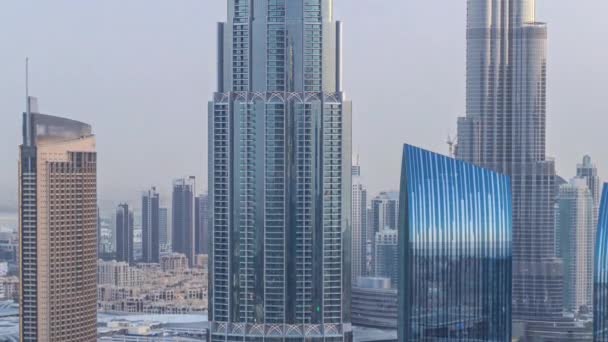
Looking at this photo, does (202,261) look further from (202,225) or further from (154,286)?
(154,286)

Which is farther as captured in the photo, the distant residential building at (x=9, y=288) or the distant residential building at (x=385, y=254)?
the distant residential building at (x=385, y=254)

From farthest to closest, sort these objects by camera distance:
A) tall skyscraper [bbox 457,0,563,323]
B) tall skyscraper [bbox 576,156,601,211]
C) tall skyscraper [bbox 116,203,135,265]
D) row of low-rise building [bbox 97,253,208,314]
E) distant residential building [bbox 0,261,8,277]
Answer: tall skyscraper [bbox 457,0,563,323]
tall skyscraper [bbox 116,203,135,265]
row of low-rise building [bbox 97,253,208,314]
distant residential building [bbox 0,261,8,277]
tall skyscraper [bbox 576,156,601,211]

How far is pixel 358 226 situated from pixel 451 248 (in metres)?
4.35

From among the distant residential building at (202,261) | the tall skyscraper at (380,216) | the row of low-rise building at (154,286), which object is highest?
the tall skyscraper at (380,216)

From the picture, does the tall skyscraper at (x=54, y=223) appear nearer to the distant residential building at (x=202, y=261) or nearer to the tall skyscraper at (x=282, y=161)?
the distant residential building at (x=202, y=261)

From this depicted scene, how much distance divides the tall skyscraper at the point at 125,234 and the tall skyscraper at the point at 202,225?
90 cm

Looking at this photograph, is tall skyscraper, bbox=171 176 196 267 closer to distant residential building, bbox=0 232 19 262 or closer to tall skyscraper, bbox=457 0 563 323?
distant residential building, bbox=0 232 19 262

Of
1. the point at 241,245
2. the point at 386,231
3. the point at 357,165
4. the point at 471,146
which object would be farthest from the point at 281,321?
the point at 471,146

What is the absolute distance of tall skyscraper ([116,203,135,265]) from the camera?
17.1m

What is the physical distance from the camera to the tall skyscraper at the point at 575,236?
15445mm

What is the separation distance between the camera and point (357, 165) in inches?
553

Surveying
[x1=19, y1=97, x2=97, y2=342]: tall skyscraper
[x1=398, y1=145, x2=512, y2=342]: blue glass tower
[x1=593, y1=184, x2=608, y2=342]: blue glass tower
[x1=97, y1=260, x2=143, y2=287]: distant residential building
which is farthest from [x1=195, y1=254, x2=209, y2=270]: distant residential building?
[x1=593, y1=184, x2=608, y2=342]: blue glass tower

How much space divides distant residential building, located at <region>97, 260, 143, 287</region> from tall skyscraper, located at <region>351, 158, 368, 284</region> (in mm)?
3089

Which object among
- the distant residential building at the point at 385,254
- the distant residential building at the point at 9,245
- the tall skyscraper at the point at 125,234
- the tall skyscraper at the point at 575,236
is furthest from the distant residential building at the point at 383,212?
the distant residential building at the point at 9,245
